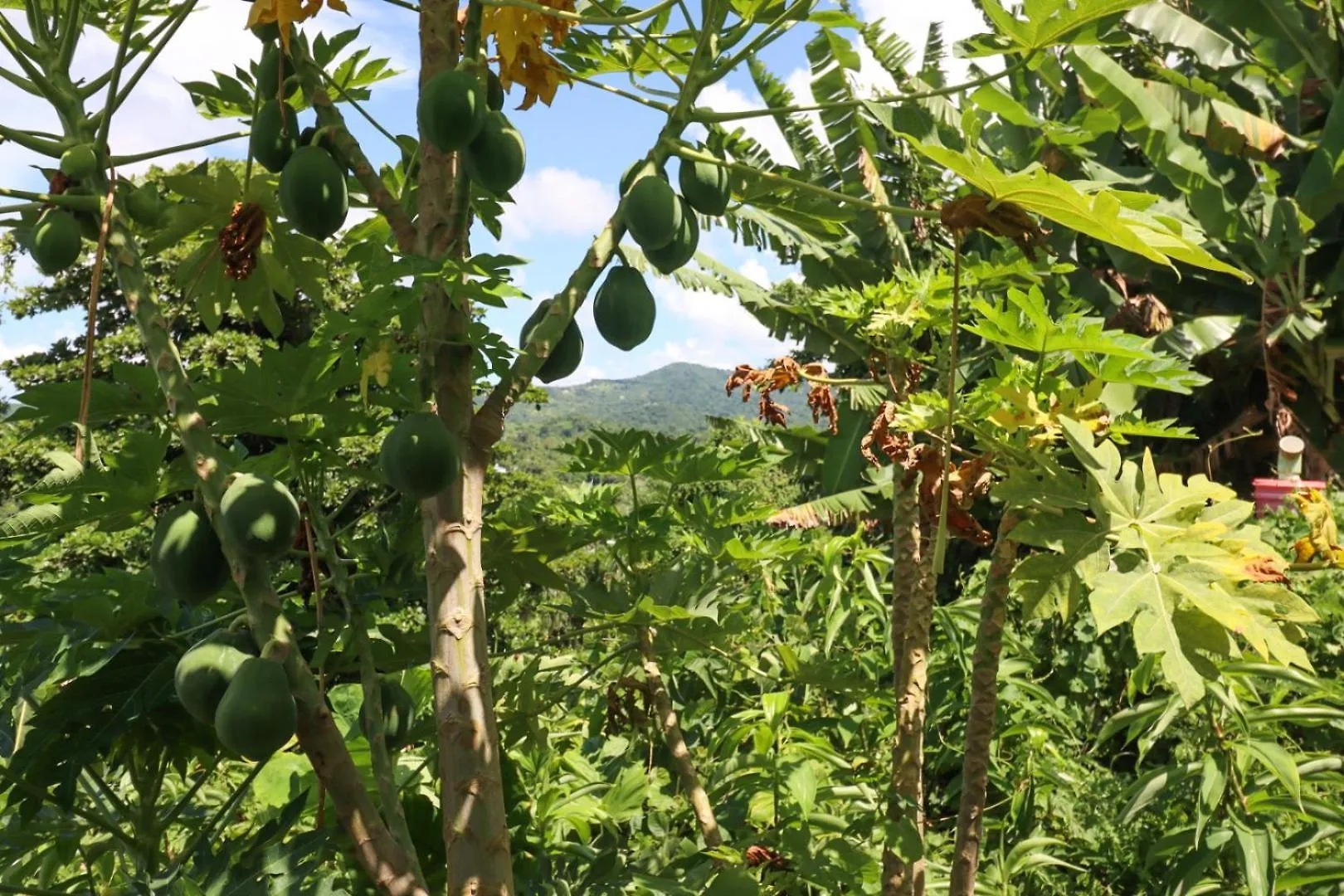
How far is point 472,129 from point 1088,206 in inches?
21.4

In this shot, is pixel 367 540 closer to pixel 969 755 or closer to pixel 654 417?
pixel 969 755

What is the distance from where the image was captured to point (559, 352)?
1079mm

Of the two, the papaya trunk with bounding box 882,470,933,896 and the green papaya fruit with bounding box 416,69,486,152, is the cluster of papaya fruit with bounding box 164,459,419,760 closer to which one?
the green papaya fruit with bounding box 416,69,486,152

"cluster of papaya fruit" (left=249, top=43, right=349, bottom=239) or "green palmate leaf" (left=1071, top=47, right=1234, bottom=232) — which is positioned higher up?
"green palmate leaf" (left=1071, top=47, right=1234, bottom=232)

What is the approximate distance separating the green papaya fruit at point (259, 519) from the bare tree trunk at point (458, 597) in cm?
13

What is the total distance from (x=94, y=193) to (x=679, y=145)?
1.82ft

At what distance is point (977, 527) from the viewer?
1.38 m

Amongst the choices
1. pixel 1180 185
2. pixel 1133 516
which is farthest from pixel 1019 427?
pixel 1180 185

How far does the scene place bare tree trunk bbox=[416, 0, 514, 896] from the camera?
92cm

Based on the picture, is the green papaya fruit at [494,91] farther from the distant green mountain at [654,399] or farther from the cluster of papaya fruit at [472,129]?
the distant green mountain at [654,399]

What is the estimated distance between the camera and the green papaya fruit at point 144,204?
3.64 ft

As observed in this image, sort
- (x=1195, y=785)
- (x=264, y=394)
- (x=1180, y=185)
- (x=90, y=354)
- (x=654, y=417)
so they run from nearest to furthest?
(x=90, y=354), (x=264, y=394), (x=1195, y=785), (x=1180, y=185), (x=654, y=417)

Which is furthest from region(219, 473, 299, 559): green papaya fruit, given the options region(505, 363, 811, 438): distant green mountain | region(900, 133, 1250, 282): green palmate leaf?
region(505, 363, 811, 438): distant green mountain

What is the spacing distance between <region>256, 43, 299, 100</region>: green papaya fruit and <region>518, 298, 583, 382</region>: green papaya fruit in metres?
0.33
